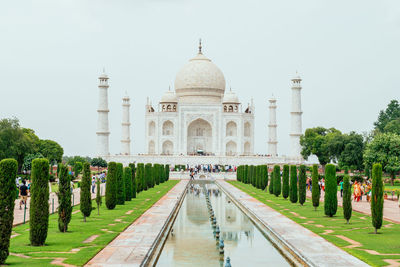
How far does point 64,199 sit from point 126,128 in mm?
37122

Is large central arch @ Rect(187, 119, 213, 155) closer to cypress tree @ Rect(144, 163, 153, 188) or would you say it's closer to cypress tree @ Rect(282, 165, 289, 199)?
cypress tree @ Rect(144, 163, 153, 188)

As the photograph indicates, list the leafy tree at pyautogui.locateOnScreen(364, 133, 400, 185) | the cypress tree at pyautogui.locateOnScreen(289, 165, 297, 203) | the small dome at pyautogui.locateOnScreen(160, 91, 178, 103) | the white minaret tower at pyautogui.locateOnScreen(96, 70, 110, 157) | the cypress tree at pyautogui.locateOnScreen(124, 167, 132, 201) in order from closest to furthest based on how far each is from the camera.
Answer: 1. the cypress tree at pyautogui.locateOnScreen(289, 165, 297, 203)
2. the cypress tree at pyautogui.locateOnScreen(124, 167, 132, 201)
3. the leafy tree at pyautogui.locateOnScreen(364, 133, 400, 185)
4. the white minaret tower at pyautogui.locateOnScreen(96, 70, 110, 157)
5. the small dome at pyautogui.locateOnScreen(160, 91, 178, 103)

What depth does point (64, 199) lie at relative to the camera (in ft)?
34.6

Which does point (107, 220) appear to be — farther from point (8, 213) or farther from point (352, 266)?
point (352, 266)

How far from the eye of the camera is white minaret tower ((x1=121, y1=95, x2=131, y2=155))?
47156 mm

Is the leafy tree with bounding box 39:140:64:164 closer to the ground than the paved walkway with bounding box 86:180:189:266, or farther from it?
Result: farther from it

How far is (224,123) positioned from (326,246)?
3955 centimetres

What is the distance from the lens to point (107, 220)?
12.9m

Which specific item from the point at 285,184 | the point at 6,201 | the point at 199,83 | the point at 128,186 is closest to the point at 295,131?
the point at 199,83

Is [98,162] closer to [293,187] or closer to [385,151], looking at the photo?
[385,151]

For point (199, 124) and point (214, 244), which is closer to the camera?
point (214, 244)

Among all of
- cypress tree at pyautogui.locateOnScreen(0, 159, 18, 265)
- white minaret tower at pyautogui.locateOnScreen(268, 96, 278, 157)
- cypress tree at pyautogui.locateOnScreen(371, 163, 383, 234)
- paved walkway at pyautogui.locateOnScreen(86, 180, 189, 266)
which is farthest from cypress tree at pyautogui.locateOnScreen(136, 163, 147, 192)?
white minaret tower at pyautogui.locateOnScreen(268, 96, 278, 157)

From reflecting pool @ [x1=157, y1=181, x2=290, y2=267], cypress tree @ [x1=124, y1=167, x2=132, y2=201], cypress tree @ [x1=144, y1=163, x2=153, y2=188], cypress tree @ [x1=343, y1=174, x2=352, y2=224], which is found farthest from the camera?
cypress tree @ [x1=144, y1=163, x2=153, y2=188]

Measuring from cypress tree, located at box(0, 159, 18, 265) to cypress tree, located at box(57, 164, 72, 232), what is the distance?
2577 mm
